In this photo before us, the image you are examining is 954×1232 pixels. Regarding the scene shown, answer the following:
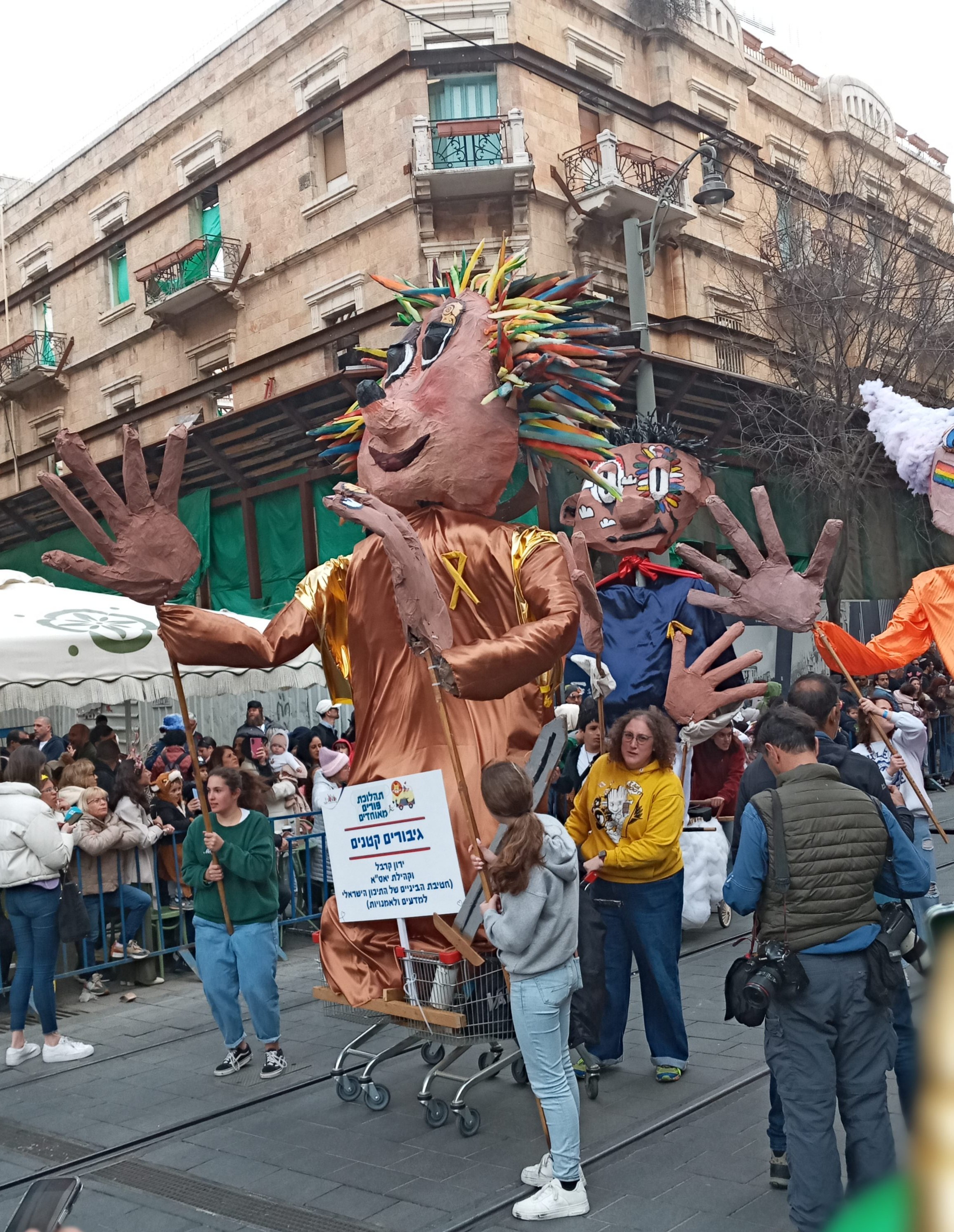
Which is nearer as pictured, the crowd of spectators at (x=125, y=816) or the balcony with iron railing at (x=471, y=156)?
the crowd of spectators at (x=125, y=816)

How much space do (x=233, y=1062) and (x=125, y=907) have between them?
2399mm

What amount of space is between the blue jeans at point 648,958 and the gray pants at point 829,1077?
1.75 meters

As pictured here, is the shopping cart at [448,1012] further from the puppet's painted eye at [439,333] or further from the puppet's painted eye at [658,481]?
the puppet's painted eye at [658,481]

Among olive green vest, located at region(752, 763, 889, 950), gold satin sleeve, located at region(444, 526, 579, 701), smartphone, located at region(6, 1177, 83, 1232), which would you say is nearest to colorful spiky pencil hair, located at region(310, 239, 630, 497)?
gold satin sleeve, located at region(444, 526, 579, 701)

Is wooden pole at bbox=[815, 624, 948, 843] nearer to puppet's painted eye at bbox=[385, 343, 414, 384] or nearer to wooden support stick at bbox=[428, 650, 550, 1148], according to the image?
wooden support stick at bbox=[428, 650, 550, 1148]

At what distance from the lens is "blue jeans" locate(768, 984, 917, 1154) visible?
13.1ft

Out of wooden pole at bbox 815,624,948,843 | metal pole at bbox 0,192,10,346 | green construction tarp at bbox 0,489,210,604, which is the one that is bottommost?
wooden pole at bbox 815,624,948,843

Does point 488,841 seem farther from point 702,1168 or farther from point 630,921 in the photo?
point 702,1168

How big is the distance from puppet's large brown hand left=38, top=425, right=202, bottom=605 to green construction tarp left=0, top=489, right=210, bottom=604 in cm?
1183

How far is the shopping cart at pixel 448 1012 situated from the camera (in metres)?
4.70

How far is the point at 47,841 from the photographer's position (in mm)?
6336

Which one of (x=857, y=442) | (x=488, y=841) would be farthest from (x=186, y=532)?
(x=857, y=442)

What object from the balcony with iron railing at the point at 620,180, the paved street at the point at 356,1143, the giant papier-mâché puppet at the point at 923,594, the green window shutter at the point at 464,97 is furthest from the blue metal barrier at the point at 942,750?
the green window shutter at the point at 464,97

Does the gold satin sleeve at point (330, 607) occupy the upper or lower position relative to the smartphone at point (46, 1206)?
upper
